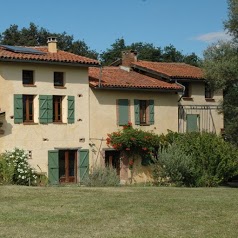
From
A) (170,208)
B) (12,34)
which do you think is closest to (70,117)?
(170,208)

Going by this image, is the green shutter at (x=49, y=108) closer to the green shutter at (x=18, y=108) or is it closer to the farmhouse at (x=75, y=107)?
the farmhouse at (x=75, y=107)

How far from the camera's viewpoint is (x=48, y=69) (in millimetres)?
29156

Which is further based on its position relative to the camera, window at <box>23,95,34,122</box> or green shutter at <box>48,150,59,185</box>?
green shutter at <box>48,150,59,185</box>

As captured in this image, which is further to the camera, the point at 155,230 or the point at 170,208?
the point at 170,208

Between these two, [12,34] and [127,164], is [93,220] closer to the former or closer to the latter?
[127,164]

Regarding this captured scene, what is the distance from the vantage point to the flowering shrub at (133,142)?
100ft

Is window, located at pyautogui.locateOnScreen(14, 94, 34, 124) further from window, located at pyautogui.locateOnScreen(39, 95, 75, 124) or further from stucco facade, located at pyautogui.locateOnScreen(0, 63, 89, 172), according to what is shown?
window, located at pyautogui.locateOnScreen(39, 95, 75, 124)

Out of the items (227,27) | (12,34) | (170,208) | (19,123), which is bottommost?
(170,208)

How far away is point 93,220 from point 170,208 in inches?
113

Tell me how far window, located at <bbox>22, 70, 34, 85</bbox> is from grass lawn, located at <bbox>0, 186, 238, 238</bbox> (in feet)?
35.6

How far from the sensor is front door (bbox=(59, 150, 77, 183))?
29.6 metres

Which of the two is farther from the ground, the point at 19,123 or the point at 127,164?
the point at 19,123

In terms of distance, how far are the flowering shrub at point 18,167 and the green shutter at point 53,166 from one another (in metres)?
1.42

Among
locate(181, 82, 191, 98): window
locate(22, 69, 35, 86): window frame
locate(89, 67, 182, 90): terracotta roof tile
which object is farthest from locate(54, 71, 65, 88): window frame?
locate(181, 82, 191, 98): window
